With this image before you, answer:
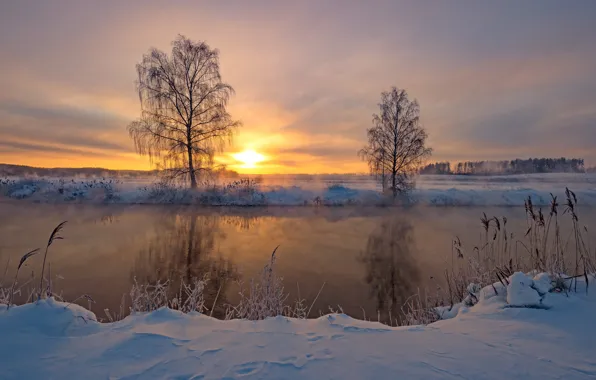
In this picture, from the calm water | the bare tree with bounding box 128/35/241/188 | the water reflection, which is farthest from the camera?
the bare tree with bounding box 128/35/241/188

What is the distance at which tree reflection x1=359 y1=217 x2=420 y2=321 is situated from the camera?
5.77 meters

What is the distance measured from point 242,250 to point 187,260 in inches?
59.8

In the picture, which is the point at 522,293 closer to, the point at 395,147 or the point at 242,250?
the point at 242,250

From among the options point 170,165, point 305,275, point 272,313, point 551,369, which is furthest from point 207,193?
point 551,369

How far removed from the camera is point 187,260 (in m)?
8.20

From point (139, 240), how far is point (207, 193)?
9.58 m

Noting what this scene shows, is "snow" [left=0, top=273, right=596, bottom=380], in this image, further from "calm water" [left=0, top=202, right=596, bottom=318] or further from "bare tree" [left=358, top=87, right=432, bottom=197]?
"bare tree" [left=358, top=87, right=432, bottom=197]

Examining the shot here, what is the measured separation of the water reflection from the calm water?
0.03 metres

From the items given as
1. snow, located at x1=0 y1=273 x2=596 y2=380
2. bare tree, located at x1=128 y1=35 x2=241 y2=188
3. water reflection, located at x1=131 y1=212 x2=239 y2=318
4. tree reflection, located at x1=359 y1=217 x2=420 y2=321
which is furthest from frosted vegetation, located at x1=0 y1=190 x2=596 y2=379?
bare tree, located at x1=128 y1=35 x2=241 y2=188

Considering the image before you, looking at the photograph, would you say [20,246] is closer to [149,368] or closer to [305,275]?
[305,275]

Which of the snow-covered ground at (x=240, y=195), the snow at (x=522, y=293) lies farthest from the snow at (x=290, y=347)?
the snow-covered ground at (x=240, y=195)

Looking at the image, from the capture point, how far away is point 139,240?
33.5 ft

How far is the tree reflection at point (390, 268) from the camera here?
577cm

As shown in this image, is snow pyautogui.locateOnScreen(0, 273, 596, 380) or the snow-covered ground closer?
snow pyautogui.locateOnScreen(0, 273, 596, 380)
